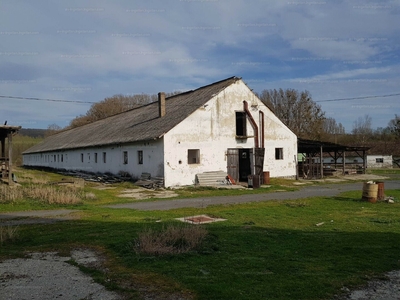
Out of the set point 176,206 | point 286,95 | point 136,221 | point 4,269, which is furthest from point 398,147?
point 4,269

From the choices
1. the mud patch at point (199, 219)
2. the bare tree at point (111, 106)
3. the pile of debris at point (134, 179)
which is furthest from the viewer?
the bare tree at point (111, 106)

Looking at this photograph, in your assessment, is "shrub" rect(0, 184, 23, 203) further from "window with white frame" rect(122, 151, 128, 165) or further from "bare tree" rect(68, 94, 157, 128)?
"bare tree" rect(68, 94, 157, 128)

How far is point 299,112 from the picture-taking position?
60219mm

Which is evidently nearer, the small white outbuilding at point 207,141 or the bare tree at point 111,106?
the small white outbuilding at point 207,141

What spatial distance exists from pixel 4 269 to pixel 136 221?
186 inches

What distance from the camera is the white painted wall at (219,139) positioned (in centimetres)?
2268

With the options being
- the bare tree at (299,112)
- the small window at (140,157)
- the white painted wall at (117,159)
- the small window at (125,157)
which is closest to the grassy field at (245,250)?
the white painted wall at (117,159)

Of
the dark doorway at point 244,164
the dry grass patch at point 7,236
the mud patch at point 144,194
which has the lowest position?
the mud patch at point 144,194

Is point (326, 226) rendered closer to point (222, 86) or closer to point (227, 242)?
point (227, 242)

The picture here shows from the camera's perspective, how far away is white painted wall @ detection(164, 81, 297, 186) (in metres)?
22.7

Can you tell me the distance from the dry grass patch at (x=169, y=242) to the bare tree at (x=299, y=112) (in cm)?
5079

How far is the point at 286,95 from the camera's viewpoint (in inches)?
2452

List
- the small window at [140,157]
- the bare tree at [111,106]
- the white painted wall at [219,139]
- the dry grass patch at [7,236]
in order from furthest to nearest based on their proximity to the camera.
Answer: the bare tree at [111,106] → the small window at [140,157] → the white painted wall at [219,139] → the dry grass patch at [7,236]

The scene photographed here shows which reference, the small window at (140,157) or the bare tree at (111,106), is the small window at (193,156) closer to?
the small window at (140,157)
